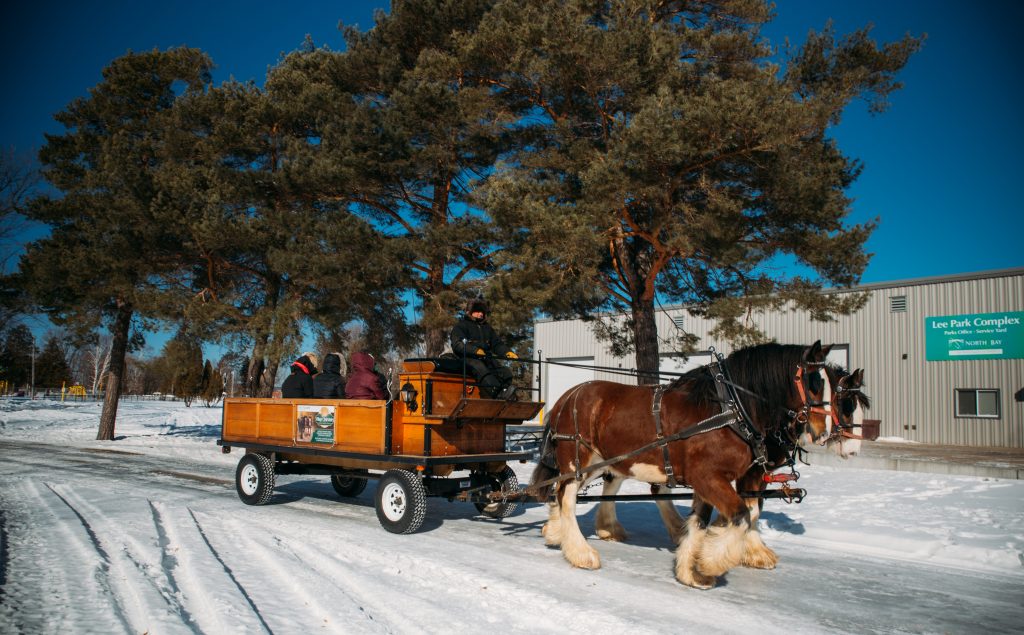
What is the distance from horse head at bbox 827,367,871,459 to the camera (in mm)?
5379

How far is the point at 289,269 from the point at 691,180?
9.19m

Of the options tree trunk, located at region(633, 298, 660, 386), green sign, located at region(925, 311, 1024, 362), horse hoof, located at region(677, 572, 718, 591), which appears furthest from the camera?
green sign, located at region(925, 311, 1024, 362)

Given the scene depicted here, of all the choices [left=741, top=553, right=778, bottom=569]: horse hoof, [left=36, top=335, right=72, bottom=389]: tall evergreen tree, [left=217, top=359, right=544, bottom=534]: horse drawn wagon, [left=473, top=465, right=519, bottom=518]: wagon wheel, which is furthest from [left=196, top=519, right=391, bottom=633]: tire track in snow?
[left=36, top=335, right=72, bottom=389]: tall evergreen tree

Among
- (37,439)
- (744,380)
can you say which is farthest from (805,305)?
(37,439)

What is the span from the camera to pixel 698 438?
18.5 ft

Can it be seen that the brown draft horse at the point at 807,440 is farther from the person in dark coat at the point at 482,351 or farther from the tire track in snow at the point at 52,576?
the tire track in snow at the point at 52,576

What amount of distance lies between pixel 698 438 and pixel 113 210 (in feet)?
57.4

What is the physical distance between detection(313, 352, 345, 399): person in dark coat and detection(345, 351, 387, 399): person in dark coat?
0.84 m

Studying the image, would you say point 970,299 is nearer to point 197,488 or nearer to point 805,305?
point 805,305

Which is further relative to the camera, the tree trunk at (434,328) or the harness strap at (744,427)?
the tree trunk at (434,328)

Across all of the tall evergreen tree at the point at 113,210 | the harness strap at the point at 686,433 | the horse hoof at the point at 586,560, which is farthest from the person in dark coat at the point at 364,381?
the tall evergreen tree at the point at 113,210

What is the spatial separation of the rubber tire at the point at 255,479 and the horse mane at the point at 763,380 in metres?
5.65

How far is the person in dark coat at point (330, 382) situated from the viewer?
8.93m

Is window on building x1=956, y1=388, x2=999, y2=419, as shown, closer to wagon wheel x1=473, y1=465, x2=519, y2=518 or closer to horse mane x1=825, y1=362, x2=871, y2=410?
wagon wheel x1=473, y1=465, x2=519, y2=518
